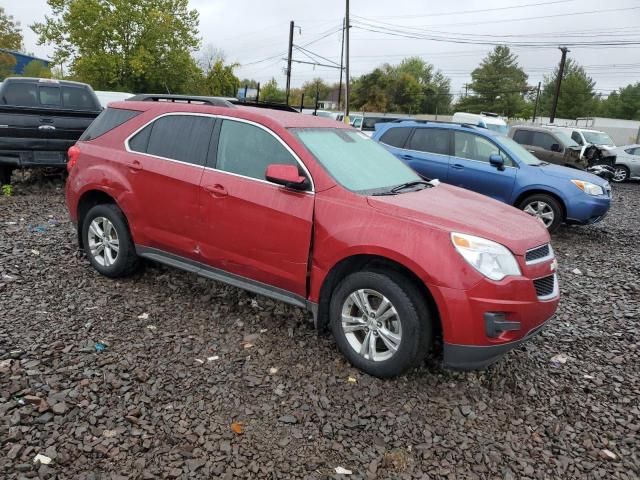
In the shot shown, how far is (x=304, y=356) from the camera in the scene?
3.69 m

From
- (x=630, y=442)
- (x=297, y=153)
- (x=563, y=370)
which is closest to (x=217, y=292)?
(x=297, y=153)

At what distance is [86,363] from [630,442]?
137 inches

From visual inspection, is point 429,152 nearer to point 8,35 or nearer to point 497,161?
point 497,161

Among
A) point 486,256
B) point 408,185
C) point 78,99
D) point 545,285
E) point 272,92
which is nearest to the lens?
point 486,256

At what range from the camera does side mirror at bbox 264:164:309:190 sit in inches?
137

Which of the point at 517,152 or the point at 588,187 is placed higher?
the point at 517,152

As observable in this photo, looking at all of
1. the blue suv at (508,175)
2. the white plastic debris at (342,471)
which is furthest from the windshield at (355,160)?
the blue suv at (508,175)

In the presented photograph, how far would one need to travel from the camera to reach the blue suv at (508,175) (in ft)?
25.9

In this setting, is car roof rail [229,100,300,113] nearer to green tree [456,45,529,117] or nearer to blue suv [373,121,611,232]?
blue suv [373,121,611,232]

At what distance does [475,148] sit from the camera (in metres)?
8.38

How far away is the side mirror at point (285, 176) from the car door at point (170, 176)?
2.72ft

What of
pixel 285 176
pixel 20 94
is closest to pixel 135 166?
pixel 285 176

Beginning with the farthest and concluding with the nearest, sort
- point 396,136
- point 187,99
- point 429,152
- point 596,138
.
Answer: point 596,138, point 396,136, point 429,152, point 187,99

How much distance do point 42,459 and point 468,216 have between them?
2.86m
